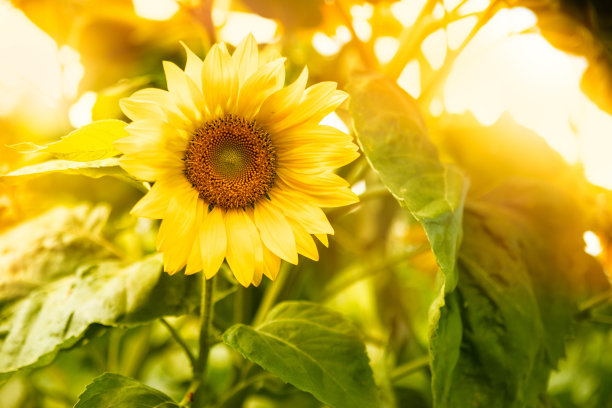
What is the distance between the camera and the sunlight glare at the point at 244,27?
0.73 meters

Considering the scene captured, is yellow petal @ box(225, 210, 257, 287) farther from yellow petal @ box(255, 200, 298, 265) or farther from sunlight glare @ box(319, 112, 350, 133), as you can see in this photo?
sunlight glare @ box(319, 112, 350, 133)

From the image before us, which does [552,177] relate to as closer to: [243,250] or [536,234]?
[536,234]

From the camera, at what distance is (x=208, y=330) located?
45cm

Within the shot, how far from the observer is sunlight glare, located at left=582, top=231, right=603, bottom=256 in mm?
692

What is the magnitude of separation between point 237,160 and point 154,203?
0.12 metres

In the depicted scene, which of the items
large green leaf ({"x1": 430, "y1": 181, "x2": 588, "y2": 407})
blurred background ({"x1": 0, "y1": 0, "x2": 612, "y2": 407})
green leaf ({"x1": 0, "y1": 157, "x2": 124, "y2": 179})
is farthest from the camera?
blurred background ({"x1": 0, "y1": 0, "x2": 612, "y2": 407})

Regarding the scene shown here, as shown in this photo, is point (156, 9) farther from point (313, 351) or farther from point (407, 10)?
point (313, 351)

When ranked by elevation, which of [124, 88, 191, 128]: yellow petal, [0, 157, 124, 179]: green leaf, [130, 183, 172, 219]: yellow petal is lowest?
[130, 183, 172, 219]: yellow petal

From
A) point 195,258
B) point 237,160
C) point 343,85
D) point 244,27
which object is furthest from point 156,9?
point 195,258

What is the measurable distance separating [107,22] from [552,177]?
2.32 feet

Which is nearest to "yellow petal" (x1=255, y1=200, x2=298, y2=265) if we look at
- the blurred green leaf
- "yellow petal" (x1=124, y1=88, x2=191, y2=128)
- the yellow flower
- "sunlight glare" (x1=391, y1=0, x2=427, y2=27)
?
the yellow flower

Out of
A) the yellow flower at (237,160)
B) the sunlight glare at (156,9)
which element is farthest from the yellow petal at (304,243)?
the sunlight glare at (156,9)

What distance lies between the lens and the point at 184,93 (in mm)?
402

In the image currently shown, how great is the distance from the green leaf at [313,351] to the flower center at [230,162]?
11cm
